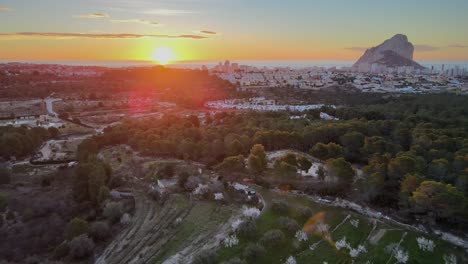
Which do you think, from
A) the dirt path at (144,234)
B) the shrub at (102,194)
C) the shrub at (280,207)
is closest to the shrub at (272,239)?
the shrub at (280,207)

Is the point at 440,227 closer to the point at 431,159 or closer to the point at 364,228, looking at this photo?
the point at 364,228

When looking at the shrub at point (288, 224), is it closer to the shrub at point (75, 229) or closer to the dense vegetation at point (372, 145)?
the dense vegetation at point (372, 145)

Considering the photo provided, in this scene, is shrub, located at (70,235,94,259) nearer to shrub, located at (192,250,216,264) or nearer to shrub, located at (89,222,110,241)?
shrub, located at (89,222,110,241)

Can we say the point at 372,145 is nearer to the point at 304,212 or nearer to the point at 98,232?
the point at 304,212

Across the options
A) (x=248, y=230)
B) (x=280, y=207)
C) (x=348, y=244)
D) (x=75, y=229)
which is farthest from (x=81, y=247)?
(x=348, y=244)

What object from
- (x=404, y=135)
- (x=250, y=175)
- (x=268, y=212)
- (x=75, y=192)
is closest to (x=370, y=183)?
(x=268, y=212)
